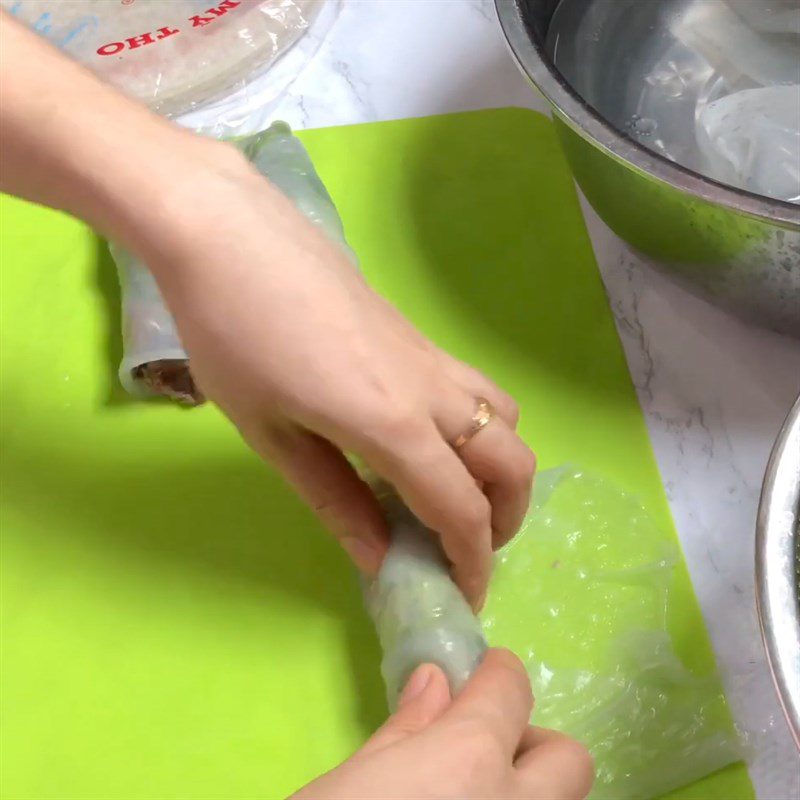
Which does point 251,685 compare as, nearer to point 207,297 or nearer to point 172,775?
point 172,775

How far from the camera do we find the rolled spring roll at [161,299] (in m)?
0.83

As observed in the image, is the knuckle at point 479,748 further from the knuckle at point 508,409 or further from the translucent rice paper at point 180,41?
the translucent rice paper at point 180,41

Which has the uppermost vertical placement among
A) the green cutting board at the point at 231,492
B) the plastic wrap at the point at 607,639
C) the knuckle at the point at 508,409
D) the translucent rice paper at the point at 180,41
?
the translucent rice paper at the point at 180,41

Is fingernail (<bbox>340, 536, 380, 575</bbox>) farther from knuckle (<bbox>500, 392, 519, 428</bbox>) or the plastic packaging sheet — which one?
the plastic packaging sheet

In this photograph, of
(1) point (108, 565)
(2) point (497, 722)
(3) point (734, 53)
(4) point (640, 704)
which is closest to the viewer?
(2) point (497, 722)

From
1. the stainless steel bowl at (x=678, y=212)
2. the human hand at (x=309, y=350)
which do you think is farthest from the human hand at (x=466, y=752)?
the stainless steel bowl at (x=678, y=212)

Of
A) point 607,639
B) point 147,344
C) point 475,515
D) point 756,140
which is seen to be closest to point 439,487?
point 475,515

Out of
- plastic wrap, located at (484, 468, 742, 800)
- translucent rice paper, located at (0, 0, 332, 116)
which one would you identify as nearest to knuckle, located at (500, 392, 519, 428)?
plastic wrap, located at (484, 468, 742, 800)

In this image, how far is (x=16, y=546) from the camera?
83cm

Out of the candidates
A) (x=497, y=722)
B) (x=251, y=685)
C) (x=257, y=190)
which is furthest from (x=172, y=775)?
(x=257, y=190)

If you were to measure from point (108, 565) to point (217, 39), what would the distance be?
24.3 inches

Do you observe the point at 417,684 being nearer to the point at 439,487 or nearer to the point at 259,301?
the point at 439,487

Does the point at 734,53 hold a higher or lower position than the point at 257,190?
lower

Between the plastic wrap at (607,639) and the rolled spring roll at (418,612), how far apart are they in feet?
0.39
